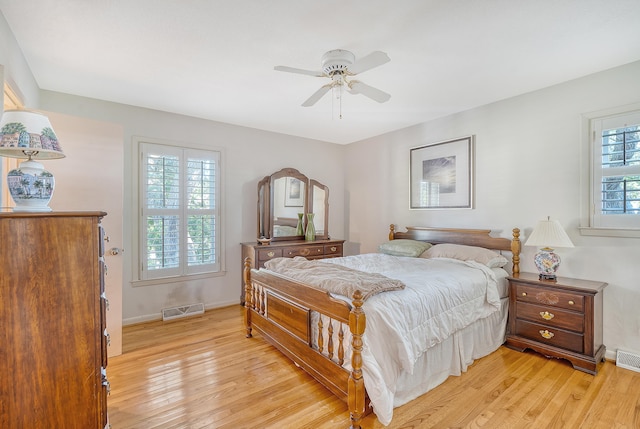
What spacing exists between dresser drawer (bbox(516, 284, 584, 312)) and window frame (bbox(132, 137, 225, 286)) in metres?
3.57

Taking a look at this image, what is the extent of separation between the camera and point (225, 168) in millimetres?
4285

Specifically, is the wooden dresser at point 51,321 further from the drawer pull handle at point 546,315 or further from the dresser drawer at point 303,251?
the drawer pull handle at point 546,315

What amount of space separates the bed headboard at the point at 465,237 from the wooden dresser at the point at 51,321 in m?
3.61

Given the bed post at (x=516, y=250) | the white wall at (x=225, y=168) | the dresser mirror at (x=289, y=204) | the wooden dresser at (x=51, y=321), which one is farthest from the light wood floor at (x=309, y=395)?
the dresser mirror at (x=289, y=204)

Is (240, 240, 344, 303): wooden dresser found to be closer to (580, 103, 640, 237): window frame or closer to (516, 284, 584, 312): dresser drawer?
(516, 284, 584, 312): dresser drawer

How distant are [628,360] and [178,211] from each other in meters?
4.80

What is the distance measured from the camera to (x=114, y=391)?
89.1 inches

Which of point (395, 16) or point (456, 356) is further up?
point (395, 16)

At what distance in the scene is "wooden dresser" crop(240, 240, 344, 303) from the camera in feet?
13.5

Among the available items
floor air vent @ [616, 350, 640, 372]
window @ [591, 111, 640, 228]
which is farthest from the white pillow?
floor air vent @ [616, 350, 640, 372]

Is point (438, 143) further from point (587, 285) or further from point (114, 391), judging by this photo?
point (114, 391)

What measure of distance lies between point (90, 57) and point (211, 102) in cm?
119

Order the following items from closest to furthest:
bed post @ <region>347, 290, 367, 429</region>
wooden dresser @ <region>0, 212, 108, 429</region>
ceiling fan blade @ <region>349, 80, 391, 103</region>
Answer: wooden dresser @ <region>0, 212, 108, 429</region>
bed post @ <region>347, 290, 367, 429</region>
ceiling fan blade @ <region>349, 80, 391, 103</region>

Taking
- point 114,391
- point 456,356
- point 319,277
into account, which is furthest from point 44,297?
point 456,356
